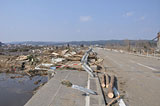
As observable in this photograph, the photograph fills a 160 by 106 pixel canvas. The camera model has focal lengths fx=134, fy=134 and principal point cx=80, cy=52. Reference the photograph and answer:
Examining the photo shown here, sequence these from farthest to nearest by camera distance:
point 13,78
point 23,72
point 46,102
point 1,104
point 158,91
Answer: point 23,72 → point 13,78 → point 1,104 → point 158,91 → point 46,102

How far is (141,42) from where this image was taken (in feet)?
144

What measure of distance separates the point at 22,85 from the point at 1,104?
2.71 metres

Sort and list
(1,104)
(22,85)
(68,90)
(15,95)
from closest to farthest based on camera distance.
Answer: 1. (68,90)
2. (1,104)
3. (15,95)
4. (22,85)

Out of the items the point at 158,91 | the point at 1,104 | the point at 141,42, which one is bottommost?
the point at 1,104

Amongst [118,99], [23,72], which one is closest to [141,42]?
[23,72]

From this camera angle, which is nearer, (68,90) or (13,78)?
(68,90)

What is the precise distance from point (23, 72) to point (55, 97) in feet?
29.5

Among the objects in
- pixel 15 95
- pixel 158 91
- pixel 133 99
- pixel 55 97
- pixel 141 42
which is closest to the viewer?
pixel 55 97

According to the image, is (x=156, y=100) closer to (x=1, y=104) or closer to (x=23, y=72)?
(x=1, y=104)

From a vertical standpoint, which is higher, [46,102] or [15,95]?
[46,102]

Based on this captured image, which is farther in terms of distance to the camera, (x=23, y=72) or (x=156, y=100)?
(x=23, y=72)

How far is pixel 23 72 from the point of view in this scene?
12609 mm

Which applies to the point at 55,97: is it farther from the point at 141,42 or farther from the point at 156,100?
the point at 141,42

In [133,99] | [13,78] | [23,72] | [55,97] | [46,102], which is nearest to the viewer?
[46,102]
